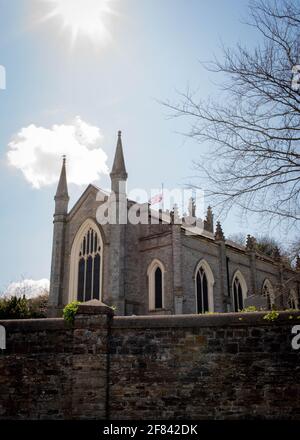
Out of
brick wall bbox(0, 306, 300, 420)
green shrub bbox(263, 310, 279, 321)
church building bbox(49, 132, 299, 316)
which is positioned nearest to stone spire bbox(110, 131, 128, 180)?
church building bbox(49, 132, 299, 316)

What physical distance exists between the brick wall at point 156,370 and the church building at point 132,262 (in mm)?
14069

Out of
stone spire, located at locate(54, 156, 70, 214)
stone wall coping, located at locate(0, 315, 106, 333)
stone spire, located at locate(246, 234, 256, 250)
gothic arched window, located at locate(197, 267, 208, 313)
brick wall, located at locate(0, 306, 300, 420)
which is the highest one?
stone spire, located at locate(54, 156, 70, 214)

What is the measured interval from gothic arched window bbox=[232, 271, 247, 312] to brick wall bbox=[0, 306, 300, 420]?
21111mm

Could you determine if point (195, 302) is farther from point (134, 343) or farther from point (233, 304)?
point (134, 343)

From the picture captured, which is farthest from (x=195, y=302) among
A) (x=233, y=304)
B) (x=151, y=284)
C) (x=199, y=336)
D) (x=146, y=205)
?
(x=199, y=336)

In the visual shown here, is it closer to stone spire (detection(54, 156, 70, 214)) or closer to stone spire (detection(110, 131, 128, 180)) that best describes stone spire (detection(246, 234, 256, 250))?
stone spire (detection(110, 131, 128, 180))

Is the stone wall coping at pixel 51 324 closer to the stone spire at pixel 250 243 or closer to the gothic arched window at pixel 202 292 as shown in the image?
the gothic arched window at pixel 202 292

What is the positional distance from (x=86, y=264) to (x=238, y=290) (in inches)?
431

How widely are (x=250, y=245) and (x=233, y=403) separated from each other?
79.5 feet

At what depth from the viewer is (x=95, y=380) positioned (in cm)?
917

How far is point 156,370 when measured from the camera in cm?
927

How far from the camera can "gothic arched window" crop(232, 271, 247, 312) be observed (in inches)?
1184

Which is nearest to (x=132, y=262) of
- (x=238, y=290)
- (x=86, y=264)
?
(x=86, y=264)

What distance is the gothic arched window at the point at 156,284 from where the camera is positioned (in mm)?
24969
